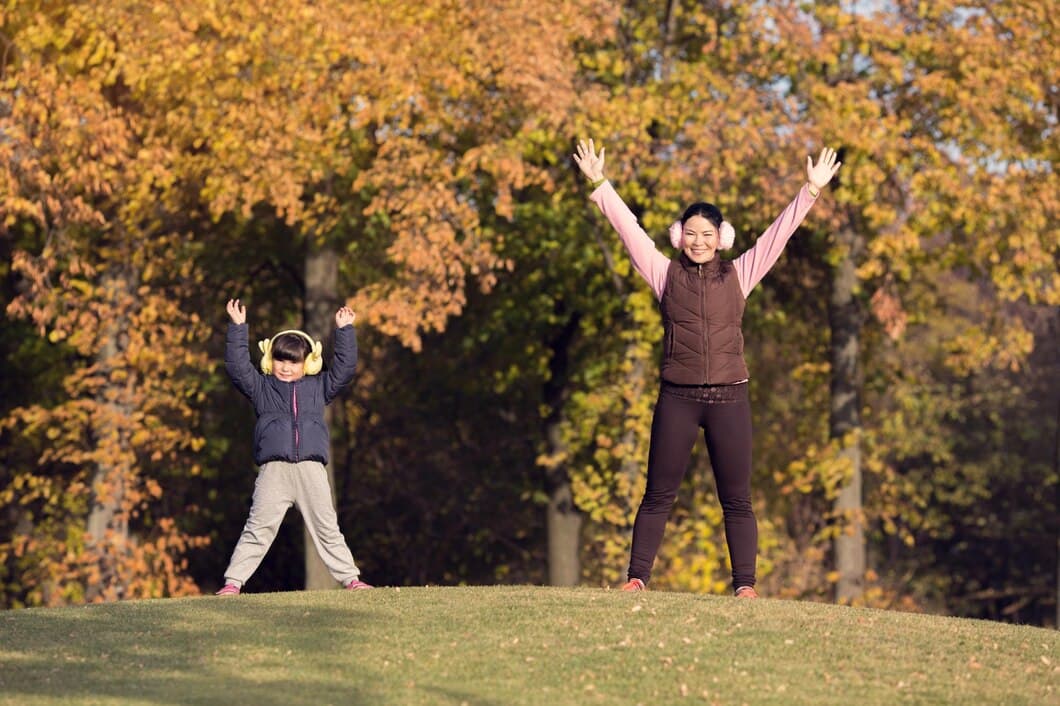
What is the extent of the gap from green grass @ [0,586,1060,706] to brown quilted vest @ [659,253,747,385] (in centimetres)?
137

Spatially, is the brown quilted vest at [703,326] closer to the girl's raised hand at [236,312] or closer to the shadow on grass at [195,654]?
the shadow on grass at [195,654]

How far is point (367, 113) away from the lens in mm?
20031

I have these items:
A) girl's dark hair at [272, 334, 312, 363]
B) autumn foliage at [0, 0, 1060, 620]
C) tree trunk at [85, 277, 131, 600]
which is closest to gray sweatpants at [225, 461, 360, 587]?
girl's dark hair at [272, 334, 312, 363]

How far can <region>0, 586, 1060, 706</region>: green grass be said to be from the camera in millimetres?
8531

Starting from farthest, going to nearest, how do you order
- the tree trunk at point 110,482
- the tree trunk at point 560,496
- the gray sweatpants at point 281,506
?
the tree trunk at point 560,496 → the tree trunk at point 110,482 → the gray sweatpants at point 281,506

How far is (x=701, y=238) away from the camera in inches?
421

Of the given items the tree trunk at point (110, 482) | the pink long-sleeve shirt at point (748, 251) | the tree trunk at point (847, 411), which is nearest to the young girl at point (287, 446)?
the pink long-sleeve shirt at point (748, 251)

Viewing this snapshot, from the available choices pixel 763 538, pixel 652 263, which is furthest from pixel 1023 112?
pixel 652 263

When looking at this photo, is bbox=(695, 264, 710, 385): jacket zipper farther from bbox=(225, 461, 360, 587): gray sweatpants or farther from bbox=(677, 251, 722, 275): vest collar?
bbox=(225, 461, 360, 587): gray sweatpants

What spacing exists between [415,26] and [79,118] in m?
3.91

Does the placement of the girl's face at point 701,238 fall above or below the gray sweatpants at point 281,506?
above

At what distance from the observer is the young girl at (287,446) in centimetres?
1174

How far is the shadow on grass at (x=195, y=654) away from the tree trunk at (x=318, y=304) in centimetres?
1144

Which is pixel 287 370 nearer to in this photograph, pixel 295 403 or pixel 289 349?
pixel 289 349
